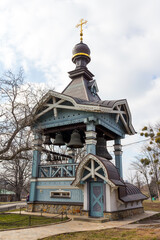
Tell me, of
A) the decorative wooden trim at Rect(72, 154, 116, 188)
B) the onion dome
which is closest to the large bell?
the decorative wooden trim at Rect(72, 154, 116, 188)

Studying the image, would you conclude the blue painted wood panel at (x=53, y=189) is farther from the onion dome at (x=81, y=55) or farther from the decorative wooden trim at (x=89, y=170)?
the onion dome at (x=81, y=55)

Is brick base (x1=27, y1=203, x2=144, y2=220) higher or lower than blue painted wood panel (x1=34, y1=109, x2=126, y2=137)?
lower

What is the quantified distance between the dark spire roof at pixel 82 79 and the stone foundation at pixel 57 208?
6.62 meters

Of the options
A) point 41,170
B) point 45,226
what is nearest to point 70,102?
point 41,170

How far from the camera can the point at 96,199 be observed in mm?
11211

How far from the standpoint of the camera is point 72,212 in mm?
11984

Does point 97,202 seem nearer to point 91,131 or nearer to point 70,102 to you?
point 91,131

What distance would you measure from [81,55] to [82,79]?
86.7 inches

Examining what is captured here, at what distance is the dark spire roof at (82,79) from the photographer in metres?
15.3

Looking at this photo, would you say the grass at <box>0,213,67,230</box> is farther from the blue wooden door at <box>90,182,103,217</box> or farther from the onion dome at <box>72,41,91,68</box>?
the onion dome at <box>72,41,91,68</box>

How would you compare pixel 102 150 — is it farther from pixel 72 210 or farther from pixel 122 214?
pixel 72 210

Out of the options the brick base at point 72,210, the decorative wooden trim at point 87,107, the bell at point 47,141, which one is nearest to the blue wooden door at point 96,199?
the brick base at point 72,210

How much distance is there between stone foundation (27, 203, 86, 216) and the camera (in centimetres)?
1184

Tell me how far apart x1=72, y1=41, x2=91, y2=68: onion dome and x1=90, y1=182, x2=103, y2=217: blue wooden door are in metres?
9.41
